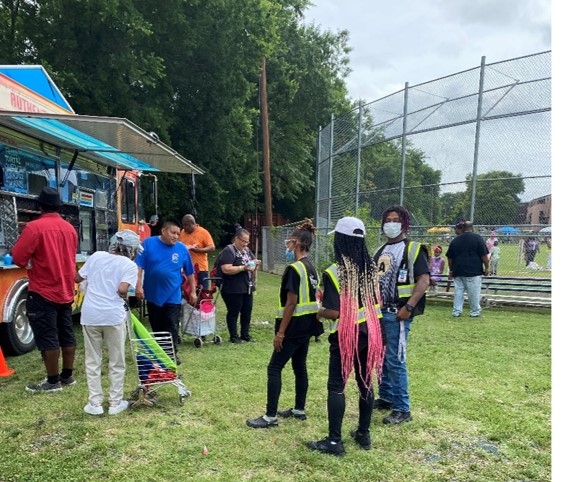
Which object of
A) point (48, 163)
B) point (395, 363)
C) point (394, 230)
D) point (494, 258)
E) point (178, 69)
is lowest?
point (395, 363)

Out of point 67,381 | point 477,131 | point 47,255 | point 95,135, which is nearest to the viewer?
point 47,255

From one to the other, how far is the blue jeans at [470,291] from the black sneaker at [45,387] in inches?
282

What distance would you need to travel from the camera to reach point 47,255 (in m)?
4.82

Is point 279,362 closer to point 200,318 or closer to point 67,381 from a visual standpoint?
point 67,381

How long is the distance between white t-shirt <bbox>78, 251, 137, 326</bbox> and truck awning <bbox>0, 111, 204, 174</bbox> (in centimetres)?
148

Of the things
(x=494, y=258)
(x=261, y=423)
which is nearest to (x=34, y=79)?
(x=261, y=423)

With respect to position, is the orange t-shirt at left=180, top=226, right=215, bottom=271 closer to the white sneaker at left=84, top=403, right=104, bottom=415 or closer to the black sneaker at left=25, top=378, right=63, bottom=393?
the black sneaker at left=25, top=378, right=63, bottom=393

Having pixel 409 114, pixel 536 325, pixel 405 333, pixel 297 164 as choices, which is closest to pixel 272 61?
pixel 297 164

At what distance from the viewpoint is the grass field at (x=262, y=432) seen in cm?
339

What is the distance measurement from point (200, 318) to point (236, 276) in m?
0.77

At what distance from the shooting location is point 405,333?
4242 millimetres

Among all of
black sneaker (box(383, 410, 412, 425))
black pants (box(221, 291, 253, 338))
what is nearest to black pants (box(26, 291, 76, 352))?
black pants (box(221, 291, 253, 338))

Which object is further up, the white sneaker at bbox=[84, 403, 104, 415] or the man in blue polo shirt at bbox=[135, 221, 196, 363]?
the man in blue polo shirt at bbox=[135, 221, 196, 363]

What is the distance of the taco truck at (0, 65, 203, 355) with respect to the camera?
5.68 m
